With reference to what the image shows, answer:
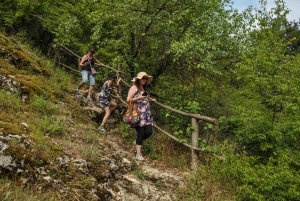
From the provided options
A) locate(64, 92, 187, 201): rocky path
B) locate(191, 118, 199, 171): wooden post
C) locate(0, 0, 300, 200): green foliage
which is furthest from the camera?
locate(191, 118, 199, 171): wooden post

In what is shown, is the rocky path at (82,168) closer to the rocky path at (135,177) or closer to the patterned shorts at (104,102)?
the rocky path at (135,177)

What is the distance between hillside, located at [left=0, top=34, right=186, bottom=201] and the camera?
350 cm

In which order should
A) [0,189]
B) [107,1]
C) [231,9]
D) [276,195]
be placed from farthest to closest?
[231,9], [107,1], [276,195], [0,189]

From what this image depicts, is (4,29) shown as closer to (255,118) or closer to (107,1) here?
(107,1)

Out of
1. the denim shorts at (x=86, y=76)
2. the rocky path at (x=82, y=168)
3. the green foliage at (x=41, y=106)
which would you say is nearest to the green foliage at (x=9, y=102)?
the green foliage at (x=41, y=106)

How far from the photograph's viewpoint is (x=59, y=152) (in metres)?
4.24

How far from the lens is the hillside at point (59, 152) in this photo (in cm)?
350

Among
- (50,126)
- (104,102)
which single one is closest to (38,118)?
(50,126)

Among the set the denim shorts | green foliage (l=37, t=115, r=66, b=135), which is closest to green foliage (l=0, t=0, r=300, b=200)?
green foliage (l=37, t=115, r=66, b=135)

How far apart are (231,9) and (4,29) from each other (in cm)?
806

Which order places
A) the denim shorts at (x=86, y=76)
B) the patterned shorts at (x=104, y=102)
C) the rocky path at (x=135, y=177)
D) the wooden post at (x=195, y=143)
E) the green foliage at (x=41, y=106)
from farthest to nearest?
the denim shorts at (x=86, y=76)
the patterned shorts at (x=104, y=102)
the green foliage at (x=41, y=106)
the wooden post at (x=195, y=143)
the rocky path at (x=135, y=177)

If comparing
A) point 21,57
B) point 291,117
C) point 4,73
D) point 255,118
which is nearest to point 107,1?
point 21,57

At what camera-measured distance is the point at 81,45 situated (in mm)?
10555

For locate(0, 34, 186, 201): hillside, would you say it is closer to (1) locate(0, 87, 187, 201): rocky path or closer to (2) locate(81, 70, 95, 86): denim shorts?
(1) locate(0, 87, 187, 201): rocky path
